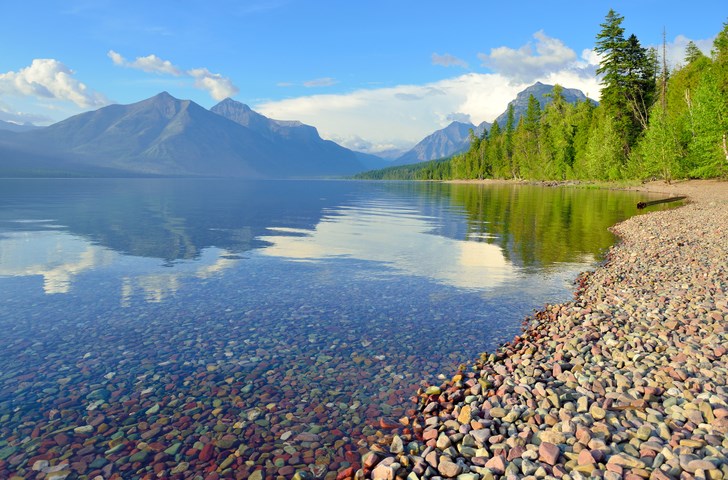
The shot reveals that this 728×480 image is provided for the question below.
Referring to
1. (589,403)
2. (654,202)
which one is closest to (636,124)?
(654,202)

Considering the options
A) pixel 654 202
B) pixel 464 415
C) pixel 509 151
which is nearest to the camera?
pixel 464 415

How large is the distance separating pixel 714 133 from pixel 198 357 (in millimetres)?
85886

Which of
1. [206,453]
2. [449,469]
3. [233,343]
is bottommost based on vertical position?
[206,453]

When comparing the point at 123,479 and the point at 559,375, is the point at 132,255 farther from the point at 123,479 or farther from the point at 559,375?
the point at 559,375

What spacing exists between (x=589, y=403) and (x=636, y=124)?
4852 inches

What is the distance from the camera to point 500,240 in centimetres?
3291

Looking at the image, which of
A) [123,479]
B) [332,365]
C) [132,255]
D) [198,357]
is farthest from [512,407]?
[132,255]

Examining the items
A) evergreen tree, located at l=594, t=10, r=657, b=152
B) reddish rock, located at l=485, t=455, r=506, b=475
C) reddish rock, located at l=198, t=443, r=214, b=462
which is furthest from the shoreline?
evergreen tree, located at l=594, t=10, r=657, b=152

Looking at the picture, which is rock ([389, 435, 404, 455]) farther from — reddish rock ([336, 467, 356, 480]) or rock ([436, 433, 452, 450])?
reddish rock ([336, 467, 356, 480])

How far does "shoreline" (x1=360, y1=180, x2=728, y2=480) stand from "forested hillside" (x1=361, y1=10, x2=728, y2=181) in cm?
7525

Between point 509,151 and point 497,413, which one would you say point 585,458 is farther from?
point 509,151

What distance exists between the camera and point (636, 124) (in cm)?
10875

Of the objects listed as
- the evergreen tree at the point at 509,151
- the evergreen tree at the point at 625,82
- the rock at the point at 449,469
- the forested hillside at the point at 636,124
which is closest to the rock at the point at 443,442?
the rock at the point at 449,469

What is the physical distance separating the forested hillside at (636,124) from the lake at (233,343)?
65.5 metres
